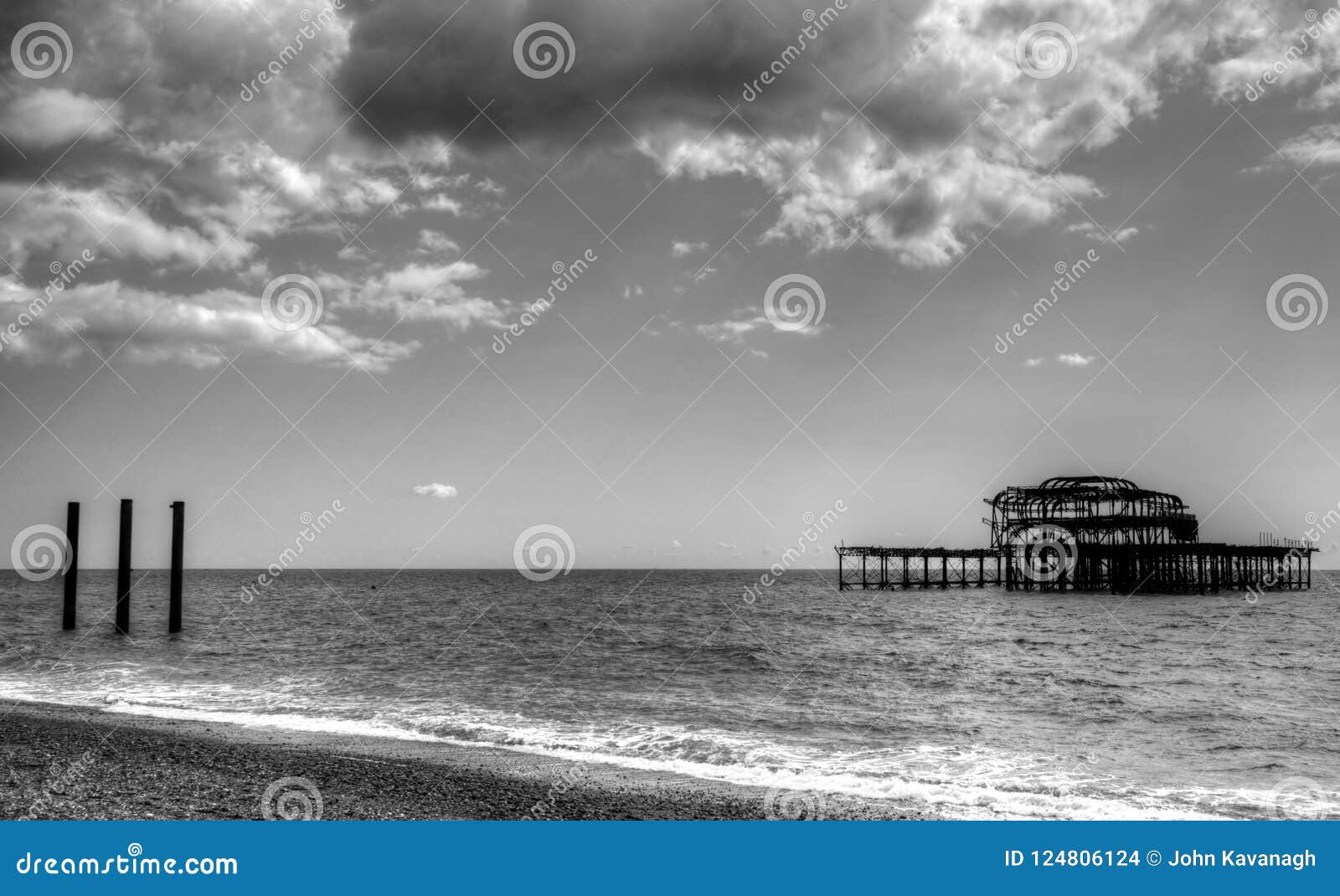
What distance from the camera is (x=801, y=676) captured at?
2753 centimetres

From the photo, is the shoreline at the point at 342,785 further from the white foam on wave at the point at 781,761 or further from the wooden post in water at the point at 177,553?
the wooden post in water at the point at 177,553

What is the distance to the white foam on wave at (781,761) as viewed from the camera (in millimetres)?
12867

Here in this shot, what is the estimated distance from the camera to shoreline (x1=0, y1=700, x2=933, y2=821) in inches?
431

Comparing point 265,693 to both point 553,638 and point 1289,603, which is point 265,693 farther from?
point 1289,603
